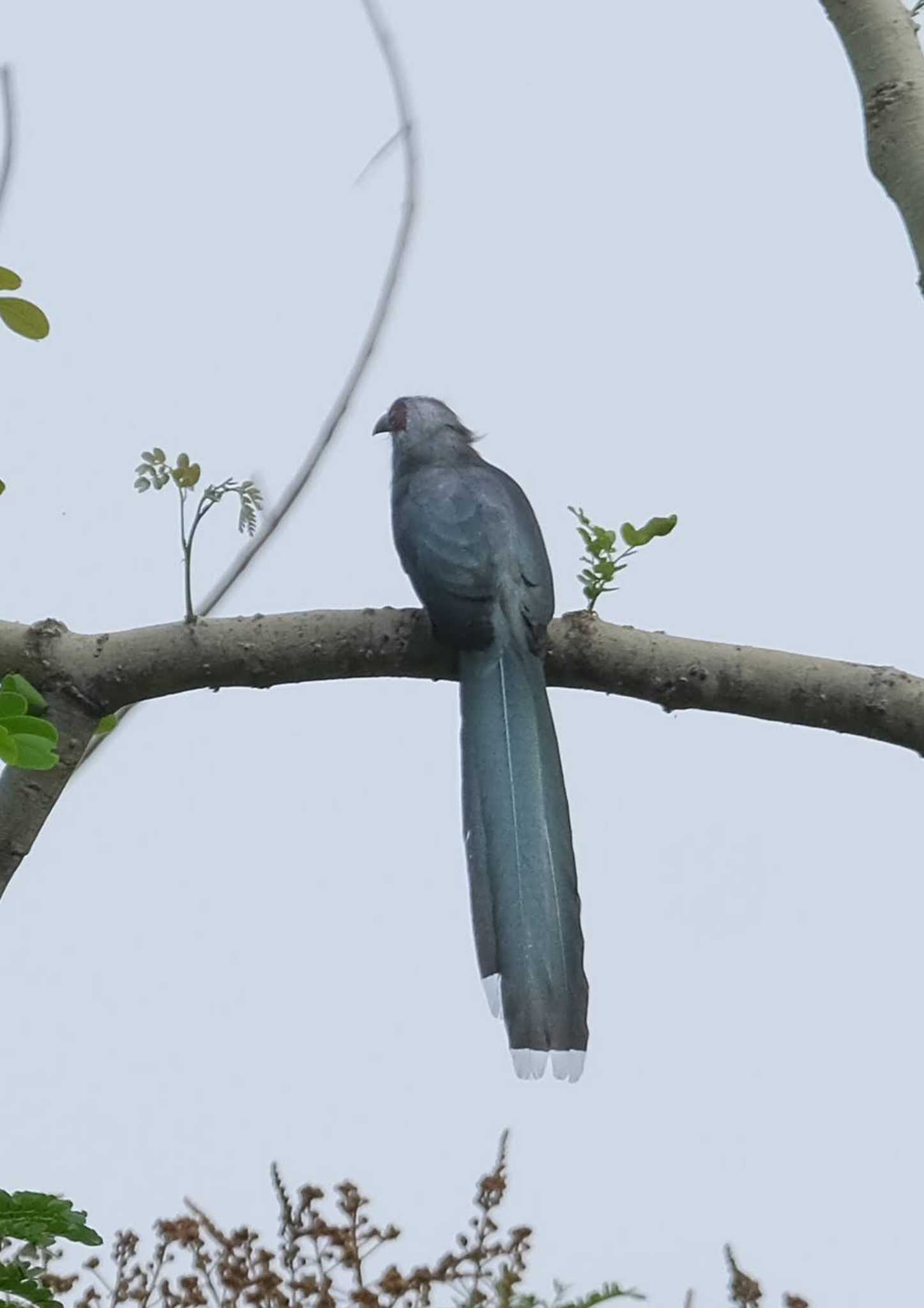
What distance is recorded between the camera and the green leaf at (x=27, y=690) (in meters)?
1.89

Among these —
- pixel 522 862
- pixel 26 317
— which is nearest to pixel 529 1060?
pixel 522 862

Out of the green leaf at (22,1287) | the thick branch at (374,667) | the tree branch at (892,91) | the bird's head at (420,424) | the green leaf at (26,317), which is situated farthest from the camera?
the bird's head at (420,424)

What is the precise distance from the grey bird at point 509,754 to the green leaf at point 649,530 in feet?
0.70

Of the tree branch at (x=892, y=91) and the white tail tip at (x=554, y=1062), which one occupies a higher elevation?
the tree branch at (x=892, y=91)

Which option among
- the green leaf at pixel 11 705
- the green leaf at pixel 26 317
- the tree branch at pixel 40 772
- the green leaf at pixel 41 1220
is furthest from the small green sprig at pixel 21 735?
the green leaf at pixel 41 1220

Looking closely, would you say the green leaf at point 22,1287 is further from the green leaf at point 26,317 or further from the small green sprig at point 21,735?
the green leaf at point 26,317

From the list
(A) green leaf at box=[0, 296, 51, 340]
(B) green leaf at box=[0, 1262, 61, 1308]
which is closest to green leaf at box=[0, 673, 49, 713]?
(A) green leaf at box=[0, 296, 51, 340]

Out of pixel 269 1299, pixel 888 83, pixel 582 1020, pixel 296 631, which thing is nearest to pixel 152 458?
pixel 296 631

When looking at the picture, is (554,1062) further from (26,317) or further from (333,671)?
(26,317)

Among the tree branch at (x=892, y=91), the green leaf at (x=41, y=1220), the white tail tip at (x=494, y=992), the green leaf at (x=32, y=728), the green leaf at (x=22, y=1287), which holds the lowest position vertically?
the green leaf at (x=22, y=1287)

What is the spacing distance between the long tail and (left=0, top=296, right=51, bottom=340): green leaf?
75 cm

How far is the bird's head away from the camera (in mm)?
2881

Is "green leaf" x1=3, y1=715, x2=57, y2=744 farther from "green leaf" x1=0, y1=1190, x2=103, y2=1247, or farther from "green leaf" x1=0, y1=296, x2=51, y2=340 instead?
"green leaf" x1=0, y1=1190, x2=103, y2=1247

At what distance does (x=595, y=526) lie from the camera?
6.61 feet
